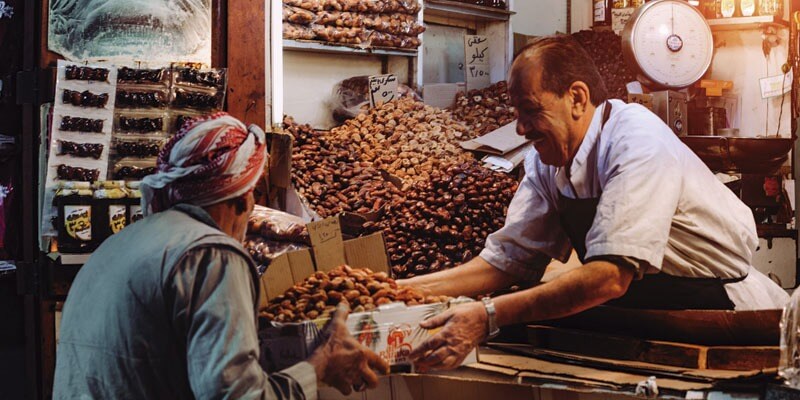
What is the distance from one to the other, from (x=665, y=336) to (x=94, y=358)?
146 cm

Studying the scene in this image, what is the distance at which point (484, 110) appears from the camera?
6.28 m

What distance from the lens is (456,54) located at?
25.4 feet

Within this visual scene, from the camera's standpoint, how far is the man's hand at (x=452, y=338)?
2.06m

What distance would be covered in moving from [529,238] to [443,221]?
A: 1299mm

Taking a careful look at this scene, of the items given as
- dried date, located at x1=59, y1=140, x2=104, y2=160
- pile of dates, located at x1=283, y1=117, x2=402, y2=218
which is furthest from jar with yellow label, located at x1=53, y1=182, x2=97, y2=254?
pile of dates, located at x1=283, y1=117, x2=402, y2=218

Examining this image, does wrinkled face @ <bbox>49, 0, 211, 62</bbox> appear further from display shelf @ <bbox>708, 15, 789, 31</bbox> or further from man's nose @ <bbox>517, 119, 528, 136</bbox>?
display shelf @ <bbox>708, 15, 789, 31</bbox>

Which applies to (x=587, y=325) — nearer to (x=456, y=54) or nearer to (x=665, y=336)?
(x=665, y=336)

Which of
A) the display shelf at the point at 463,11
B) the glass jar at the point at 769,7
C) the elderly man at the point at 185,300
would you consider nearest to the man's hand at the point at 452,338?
the elderly man at the point at 185,300

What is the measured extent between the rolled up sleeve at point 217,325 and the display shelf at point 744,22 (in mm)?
6670

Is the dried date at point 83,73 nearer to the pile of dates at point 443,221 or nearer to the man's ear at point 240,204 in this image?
the pile of dates at point 443,221

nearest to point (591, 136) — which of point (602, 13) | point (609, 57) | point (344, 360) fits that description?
point (344, 360)

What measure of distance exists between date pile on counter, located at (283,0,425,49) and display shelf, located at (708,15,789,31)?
9.09ft

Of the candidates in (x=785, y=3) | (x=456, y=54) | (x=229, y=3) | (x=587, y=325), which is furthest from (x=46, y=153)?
(x=785, y=3)

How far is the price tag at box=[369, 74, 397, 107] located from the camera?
Answer: 20.2 ft
